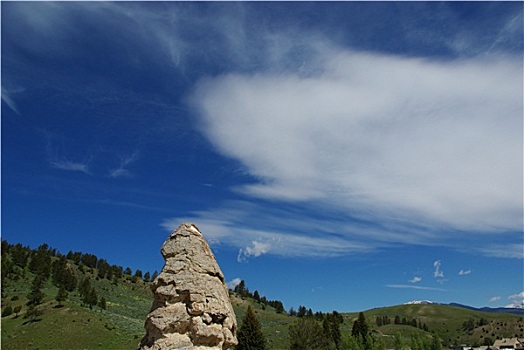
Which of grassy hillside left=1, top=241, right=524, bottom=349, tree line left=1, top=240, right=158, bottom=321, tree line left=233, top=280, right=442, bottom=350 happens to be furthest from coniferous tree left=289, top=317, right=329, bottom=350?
tree line left=1, top=240, right=158, bottom=321

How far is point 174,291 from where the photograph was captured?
13422 millimetres

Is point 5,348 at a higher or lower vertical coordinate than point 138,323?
lower

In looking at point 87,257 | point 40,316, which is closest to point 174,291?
point 40,316

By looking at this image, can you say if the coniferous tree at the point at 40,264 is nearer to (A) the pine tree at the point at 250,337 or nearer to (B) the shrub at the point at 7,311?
(B) the shrub at the point at 7,311

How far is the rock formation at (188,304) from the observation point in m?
13.1

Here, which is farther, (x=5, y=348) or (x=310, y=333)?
(x=310, y=333)

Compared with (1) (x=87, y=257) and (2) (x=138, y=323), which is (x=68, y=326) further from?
(1) (x=87, y=257)

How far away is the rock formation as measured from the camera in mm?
13070

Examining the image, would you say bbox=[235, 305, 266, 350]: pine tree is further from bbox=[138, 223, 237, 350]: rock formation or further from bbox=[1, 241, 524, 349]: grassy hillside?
bbox=[138, 223, 237, 350]: rock formation

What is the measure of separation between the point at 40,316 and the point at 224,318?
84943mm

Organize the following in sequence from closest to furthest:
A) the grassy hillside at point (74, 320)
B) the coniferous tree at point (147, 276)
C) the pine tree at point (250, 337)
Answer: the pine tree at point (250, 337) → the grassy hillside at point (74, 320) → the coniferous tree at point (147, 276)

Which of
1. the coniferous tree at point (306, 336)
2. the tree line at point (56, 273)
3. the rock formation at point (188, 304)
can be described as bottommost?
the rock formation at point (188, 304)

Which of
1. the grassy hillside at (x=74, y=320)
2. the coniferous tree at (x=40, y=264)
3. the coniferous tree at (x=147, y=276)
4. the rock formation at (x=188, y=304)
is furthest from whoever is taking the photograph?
the coniferous tree at (x=147, y=276)

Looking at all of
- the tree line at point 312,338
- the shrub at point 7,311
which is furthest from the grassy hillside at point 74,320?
the tree line at point 312,338
